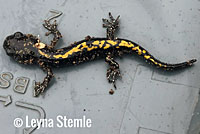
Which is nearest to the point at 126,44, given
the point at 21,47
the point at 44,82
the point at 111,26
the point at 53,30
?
the point at 111,26

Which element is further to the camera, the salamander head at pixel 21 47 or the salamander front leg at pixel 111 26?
the salamander front leg at pixel 111 26

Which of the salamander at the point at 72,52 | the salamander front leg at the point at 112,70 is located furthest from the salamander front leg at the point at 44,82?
the salamander front leg at the point at 112,70

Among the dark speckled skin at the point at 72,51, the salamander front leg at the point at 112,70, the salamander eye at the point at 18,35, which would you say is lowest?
the salamander front leg at the point at 112,70

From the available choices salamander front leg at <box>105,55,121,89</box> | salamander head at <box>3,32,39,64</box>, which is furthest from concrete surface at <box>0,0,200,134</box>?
salamander head at <box>3,32,39,64</box>

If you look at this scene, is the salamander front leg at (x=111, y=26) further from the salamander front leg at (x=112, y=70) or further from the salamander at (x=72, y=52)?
the salamander front leg at (x=112, y=70)

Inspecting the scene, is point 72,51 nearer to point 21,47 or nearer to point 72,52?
point 72,52

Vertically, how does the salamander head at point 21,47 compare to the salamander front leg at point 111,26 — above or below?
below

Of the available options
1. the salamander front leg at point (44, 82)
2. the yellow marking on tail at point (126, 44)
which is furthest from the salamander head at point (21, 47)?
the yellow marking on tail at point (126, 44)
